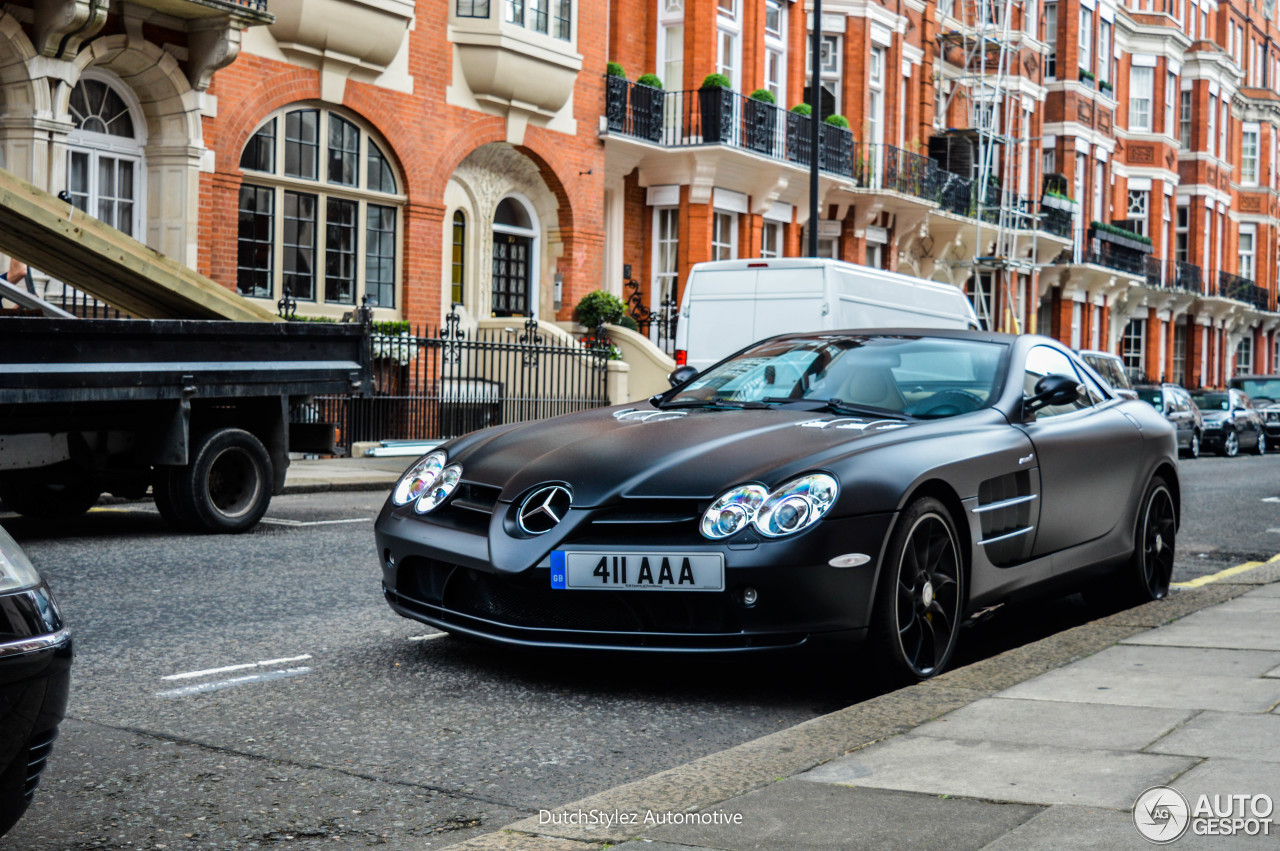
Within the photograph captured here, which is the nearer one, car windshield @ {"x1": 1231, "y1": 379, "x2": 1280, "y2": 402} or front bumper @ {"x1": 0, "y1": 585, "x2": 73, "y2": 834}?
front bumper @ {"x1": 0, "y1": 585, "x2": 73, "y2": 834}

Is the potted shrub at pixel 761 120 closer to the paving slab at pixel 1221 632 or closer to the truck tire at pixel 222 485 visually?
the truck tire at pixel 222 485

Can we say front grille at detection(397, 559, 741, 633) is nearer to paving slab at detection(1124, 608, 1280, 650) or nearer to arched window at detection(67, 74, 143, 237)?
paving slab at detection(1124, 608, 1280, 650)

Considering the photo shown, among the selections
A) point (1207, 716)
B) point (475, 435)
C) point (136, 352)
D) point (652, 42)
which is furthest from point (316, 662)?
point (652, 42)

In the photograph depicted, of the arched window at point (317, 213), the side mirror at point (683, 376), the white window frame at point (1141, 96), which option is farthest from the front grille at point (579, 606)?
the white window frame at point (1141, 96)

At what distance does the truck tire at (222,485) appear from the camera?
1020 centimetres

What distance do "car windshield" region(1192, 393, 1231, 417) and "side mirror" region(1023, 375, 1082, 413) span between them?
26753 millimetres

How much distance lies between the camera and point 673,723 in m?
5.21

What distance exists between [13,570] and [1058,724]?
3.02 metres

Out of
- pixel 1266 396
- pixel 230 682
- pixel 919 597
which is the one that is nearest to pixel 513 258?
pixel 230 682

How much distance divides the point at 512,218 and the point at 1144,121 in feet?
111

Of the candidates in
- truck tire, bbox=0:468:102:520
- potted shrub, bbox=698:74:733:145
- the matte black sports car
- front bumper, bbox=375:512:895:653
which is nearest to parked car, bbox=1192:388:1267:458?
potted shrub, bbox=698:74:733:145

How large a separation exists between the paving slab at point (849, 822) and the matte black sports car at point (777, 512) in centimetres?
136

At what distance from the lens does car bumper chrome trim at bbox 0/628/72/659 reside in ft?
10.4

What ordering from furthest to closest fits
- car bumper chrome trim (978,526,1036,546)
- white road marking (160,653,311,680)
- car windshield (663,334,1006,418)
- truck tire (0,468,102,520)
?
truck tire (0,468,102,520), car windshield (663,334,1006,418), car bumper chrome trim (978,526,1036,546), white road marking (160,653,311,680)
